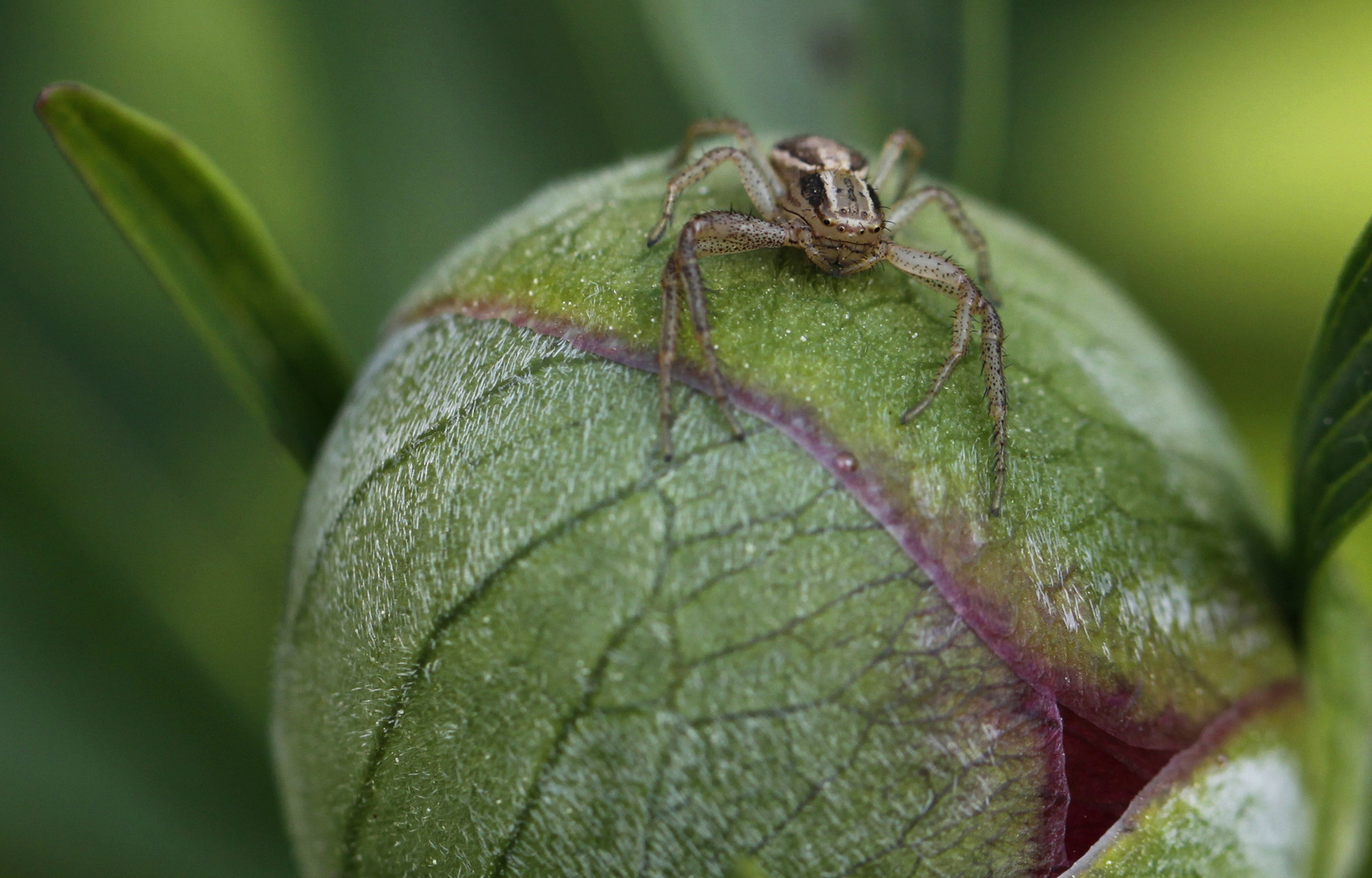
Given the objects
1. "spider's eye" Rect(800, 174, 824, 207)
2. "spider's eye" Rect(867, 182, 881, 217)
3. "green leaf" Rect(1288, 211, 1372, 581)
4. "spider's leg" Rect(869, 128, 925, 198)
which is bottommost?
"green leaf" Rect(1288, 211, 1372, 581)

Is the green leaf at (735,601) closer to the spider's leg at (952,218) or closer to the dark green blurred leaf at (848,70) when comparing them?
the spider's leg at (952,218)

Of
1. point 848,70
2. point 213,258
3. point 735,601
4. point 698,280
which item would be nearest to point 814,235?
point 698,280

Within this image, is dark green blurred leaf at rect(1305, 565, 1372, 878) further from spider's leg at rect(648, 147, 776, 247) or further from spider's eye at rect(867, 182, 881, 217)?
spider's leg at rect(648, 147, 776, 247)

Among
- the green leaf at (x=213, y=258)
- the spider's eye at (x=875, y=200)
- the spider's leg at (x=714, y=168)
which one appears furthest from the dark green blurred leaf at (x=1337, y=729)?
the green leaf at (x=213, y=258)

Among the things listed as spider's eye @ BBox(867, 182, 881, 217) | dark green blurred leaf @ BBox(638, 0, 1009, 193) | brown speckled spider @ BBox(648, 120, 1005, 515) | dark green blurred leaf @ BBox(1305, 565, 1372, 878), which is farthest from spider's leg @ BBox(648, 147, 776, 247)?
dark green blurred leaf @ BBox(1305, 565, 1372, 878)

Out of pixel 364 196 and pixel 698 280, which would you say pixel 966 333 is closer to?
pixel 698 280

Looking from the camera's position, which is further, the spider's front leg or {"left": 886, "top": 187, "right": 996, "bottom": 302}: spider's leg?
{"left": 886, "top": 187, "right": 996, "bottom": 302}: spider's leg

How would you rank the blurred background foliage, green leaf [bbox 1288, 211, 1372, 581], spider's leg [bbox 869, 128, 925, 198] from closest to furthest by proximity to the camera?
1. green leaf [bbox 1288, 211, 1372, 581]
2. spider's leg [bbox 869, 128, 925, 198]
3. the blurred background foliage
